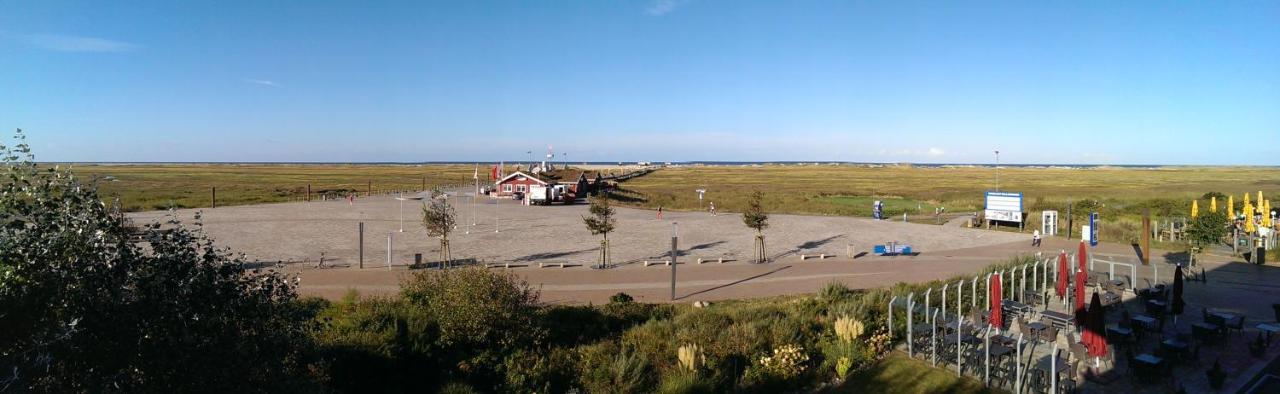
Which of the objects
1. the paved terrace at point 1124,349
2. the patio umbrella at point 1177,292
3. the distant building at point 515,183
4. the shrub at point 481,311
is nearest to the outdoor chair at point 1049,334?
the paved terrace at point 1124,349

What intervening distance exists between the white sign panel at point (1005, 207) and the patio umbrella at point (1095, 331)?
27930 mm

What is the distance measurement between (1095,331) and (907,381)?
2.93 metres

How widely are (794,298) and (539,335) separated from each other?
8003 millimetres

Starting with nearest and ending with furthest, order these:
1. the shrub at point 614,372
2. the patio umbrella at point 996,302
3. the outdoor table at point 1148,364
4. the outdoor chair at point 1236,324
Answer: the outdoor table at point 1148,364 < the shrub at point 614,372 < the patio umbrella at point 996,302 < the outdoor chair at point 1236,324

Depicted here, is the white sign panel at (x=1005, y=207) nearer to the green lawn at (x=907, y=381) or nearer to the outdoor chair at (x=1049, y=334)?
the outdoor chair at (x=1049, y=334)

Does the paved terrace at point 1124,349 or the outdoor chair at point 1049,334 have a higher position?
the outdoor chair at point 1049,334

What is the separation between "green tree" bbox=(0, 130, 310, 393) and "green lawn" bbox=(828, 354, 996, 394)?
8174 mm

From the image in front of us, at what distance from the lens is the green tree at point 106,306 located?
14.8ft

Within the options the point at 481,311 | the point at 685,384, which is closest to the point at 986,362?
the point at 685,384

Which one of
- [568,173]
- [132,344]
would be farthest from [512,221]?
[132,344]

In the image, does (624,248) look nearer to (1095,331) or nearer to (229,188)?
(1095,331)

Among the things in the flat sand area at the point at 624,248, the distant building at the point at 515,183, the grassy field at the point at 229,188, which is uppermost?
the distant building at the point at 515,183

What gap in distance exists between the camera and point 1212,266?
22000 millimetres

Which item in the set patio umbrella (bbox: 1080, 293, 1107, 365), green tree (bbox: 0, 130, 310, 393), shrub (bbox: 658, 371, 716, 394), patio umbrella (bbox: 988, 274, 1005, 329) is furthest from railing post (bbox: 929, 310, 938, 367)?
green tree (bbox: 0, 130, 310, 393)
